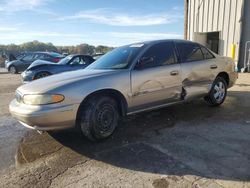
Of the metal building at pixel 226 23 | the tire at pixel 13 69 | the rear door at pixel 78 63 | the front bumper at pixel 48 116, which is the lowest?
the tire at pixel 13 69

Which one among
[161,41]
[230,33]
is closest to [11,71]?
[230,33]

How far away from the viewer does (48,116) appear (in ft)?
11.4

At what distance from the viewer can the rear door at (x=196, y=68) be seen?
5.00m

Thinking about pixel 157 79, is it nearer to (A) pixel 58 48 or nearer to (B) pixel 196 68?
(B) pixel 196 68

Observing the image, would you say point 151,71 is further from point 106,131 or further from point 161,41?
point 106,131

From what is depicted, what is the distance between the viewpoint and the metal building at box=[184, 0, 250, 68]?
11875mm

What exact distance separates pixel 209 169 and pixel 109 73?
2.06m

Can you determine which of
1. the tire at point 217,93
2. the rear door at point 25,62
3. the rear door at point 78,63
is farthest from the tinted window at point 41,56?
the tire at point 217,93

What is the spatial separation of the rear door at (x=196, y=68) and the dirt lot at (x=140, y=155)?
61cm

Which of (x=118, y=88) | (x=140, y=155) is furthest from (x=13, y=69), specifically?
(x=140, y=155)

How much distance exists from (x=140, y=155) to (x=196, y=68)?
2.48 m

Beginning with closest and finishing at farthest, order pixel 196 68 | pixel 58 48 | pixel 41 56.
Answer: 1. pixel 196 68
2. pixel 41 56
3. pixel 58 48

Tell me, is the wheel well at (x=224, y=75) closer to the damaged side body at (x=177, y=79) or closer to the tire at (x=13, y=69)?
the damaged side body at (x=177, y=79)

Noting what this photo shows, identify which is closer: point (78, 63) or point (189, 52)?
point (189, 52)
